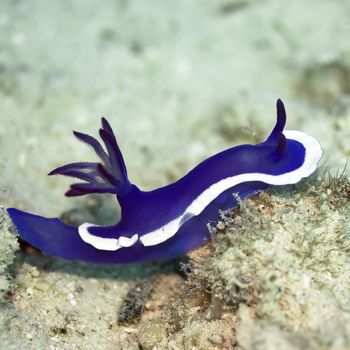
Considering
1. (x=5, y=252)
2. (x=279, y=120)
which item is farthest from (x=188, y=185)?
(x=5, y=252)

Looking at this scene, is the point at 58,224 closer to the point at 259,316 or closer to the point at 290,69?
the point at 259,316

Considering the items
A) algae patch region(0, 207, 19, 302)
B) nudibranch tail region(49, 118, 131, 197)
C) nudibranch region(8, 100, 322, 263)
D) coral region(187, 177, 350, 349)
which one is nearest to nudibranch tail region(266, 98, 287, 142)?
nudibranch region(8, 100, 322, 263)

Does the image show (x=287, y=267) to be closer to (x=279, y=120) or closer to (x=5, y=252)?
(x=279, y=120)

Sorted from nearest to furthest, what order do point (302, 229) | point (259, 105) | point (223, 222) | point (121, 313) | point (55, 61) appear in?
point (302, 229)
point (223, 222)
point (121, 313)
point (259, 105)
point (55, 61)

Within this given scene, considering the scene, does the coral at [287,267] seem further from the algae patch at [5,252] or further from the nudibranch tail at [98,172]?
the algae patch at [5,252]

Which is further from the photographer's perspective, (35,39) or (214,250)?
(35,39)

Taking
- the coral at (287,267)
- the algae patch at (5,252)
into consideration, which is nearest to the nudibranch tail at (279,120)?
the coral at (287,267)

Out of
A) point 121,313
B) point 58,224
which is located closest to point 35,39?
point 58,224
